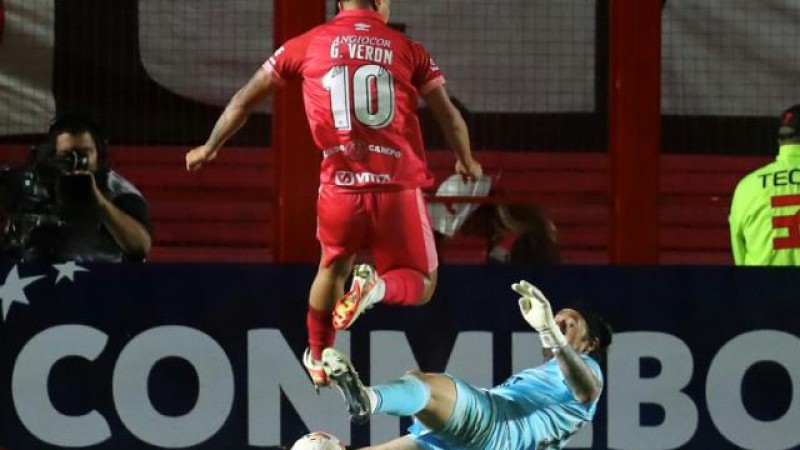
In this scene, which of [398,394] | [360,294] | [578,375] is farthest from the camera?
[578,375]

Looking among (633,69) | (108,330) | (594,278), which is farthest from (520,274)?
(108,330)

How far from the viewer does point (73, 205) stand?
11.4 m

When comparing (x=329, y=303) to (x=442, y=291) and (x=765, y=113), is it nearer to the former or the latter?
(x=442, y=291)

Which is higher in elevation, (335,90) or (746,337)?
(335,90)

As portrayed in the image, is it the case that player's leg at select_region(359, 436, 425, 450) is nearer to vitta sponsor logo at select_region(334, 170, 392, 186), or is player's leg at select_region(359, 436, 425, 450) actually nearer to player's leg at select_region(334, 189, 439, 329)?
player's leg at select_region(334, 189, 439, 329)

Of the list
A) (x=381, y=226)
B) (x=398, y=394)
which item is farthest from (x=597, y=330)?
(x=381, y=226)

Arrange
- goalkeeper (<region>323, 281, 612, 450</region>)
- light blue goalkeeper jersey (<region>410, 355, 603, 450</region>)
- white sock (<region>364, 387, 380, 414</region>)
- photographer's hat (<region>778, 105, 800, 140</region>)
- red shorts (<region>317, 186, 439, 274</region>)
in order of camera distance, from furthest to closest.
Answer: photographer's hat (<region>778, 105, 800, 140</region>)
light blue goalkeeper jersey (<region>410, 355, 603, 450</region>)
goalkeeper (<region>323, 281, 612, 450</region>)
red shorts (<region>317, 186, 439, 274</region>)
white sock (<region>364, 387, 380, 414</region>)

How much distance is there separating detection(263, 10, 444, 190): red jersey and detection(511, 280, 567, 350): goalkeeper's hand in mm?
831

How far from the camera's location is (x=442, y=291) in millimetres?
11781

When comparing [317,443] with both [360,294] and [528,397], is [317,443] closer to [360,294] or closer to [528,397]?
[360,294]

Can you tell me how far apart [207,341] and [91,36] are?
150 cm

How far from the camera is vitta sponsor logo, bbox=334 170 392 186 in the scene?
33.2 ft

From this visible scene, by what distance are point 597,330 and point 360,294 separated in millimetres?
2068

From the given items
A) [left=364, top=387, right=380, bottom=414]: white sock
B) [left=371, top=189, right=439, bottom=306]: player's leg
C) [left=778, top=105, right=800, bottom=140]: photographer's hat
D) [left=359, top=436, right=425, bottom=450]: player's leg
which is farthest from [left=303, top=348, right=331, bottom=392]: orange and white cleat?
[left=778, top=105, right=800, bottom=140]: photographer's hat
